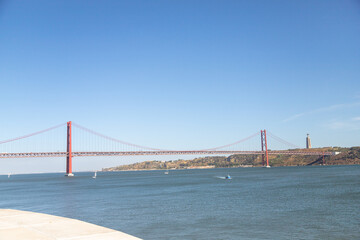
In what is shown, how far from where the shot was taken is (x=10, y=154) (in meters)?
85.1

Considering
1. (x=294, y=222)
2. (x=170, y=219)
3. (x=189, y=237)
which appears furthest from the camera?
(x=170, y=219)

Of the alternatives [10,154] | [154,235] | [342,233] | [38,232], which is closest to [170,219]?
[154,235]

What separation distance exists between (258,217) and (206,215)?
3295mm

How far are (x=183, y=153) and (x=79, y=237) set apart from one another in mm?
101410

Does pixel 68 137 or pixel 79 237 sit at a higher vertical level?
pixel 68 137

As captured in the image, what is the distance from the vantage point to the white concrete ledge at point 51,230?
9359mm

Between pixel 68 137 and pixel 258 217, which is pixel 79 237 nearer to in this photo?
pixel 258 217

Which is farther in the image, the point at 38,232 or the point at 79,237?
the point at 38,232

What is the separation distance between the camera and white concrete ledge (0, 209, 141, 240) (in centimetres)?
936

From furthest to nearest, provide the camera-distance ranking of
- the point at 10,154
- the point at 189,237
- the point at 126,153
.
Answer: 1. the point at 126,153
2. the point at 10,154
3. the point at 189,237

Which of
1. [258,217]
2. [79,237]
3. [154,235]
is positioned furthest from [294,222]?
[79,237]

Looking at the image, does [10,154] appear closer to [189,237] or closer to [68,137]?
[68,137]

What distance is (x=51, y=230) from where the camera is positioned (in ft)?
34.0

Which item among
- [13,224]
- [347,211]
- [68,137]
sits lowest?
[347,211]
